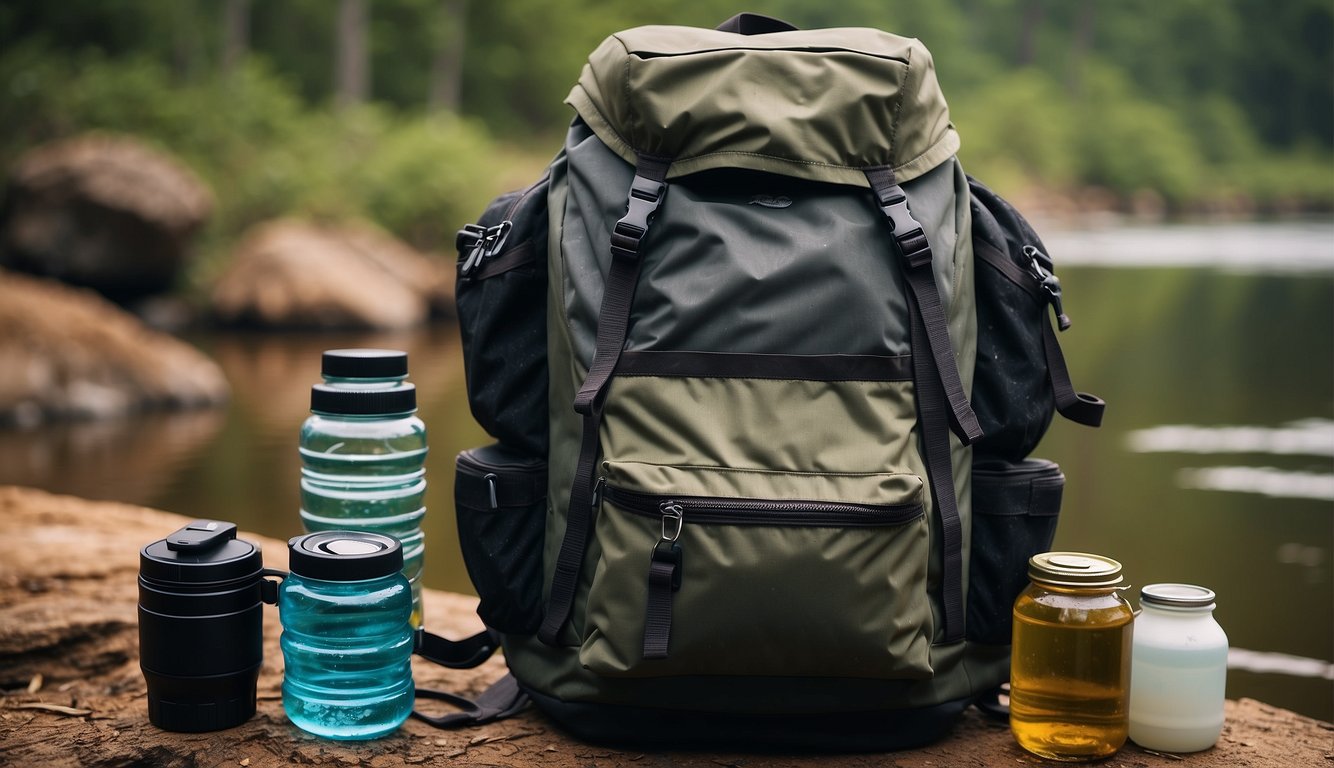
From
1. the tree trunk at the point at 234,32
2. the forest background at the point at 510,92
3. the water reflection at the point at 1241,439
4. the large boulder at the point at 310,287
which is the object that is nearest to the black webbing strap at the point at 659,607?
the water reflection at the point at 1241,439

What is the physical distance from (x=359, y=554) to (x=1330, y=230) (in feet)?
99.4

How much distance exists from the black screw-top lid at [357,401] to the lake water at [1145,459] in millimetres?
2341

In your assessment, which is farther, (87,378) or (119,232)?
(119,232)

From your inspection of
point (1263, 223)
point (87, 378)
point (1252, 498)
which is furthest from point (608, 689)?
point (1263, 223)

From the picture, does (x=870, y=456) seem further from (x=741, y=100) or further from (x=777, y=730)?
(x=741, y=100)

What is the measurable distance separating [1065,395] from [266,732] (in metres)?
1.45

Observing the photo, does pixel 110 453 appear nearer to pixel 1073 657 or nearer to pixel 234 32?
pixel 1073 657

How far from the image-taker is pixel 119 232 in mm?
11367

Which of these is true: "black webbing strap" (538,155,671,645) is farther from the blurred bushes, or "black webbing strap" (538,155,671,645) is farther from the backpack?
the blurred bushes

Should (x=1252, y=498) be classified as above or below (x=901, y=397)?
below

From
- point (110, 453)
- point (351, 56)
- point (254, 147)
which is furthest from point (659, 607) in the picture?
point (351, 56)

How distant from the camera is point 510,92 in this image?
29547 mm

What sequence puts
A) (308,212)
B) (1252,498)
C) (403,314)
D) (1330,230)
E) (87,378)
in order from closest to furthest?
1. (1252,498)
2. (87,378)
3. (403,314)
4. (308,212)
5. (1330,230)

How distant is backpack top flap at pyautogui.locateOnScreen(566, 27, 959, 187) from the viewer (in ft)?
6.20
